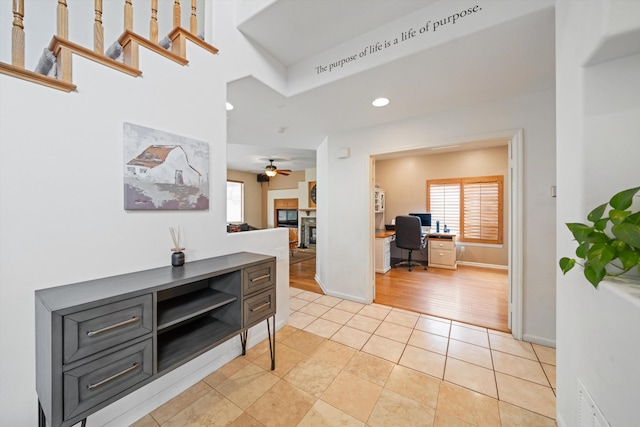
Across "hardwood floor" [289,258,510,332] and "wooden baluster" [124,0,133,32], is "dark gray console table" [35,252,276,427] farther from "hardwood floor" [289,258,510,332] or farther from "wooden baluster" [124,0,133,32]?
"hardwood floor" [289,258,510,332]

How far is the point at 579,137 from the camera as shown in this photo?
1.13 m

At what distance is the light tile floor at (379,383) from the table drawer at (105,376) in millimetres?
611

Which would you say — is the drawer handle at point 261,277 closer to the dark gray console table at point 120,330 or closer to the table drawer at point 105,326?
the dark gray console table at point 120,330

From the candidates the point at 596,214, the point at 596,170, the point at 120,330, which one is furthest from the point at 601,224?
the point at 120,330

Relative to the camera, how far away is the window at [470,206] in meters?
4.83

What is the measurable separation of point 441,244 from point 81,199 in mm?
5357

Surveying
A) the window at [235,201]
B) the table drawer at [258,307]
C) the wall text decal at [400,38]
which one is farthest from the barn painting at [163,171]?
the window at [235,201]

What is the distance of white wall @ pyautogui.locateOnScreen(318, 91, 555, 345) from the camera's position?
2.19m

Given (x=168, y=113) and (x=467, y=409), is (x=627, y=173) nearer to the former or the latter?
(x=467, y=409)

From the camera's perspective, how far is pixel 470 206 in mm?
5066

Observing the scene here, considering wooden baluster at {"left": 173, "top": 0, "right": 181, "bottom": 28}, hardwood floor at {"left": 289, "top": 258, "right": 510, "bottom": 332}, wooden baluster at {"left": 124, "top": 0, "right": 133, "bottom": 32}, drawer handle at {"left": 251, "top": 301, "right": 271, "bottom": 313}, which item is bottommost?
hardwood floor at {"left": 289, "top": 258, "right": 510, "bottom": 332}

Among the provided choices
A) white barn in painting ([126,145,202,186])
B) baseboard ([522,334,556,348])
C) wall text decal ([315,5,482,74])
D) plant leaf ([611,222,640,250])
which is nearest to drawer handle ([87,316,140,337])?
white barn in painting ([126,145,202,186])

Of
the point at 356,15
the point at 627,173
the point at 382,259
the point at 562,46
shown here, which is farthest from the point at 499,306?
the point at 356,15

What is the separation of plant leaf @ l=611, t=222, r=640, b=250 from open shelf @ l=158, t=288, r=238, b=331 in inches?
73.7
